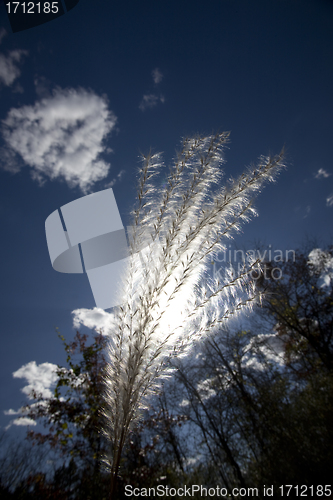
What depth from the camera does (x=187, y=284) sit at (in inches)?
59.0

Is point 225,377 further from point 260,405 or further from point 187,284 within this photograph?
point 187,284

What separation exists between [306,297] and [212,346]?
5.12 metres

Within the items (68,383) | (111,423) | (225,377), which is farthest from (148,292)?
(225,377)

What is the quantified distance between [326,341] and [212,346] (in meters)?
4.99

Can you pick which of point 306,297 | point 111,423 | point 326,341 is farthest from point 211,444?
point 111,423

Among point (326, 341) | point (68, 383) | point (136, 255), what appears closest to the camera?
point (136, 255)

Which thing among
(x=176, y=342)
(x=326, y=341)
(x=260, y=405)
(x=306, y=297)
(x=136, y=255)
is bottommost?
(x=260, y=405)

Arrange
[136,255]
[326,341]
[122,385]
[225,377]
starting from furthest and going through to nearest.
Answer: [225,377], [326,341], [136,255], [122,385]

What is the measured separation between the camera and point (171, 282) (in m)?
1.43

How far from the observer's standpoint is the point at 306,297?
9891 millimetres

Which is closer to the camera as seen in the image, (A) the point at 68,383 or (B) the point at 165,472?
(A) the point at 68,383

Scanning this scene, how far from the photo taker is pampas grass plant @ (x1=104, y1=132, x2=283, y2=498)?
130cm

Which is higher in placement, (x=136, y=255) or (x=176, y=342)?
(x=136, y=255)

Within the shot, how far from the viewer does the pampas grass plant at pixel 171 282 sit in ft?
4.28
